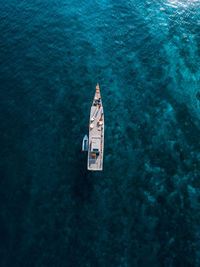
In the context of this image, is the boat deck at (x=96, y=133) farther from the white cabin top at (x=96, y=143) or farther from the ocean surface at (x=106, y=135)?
the ocean surface at (x=106, y=135)

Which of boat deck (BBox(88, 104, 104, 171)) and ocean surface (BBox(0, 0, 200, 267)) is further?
boat deck (BBox(88, 104, 104, 171))

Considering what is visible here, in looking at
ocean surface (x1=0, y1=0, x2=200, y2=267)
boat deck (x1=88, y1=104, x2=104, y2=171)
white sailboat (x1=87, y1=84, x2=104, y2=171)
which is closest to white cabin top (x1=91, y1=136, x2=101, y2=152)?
white sailboat (x1=87, y1=84, x2=104, y2=171)

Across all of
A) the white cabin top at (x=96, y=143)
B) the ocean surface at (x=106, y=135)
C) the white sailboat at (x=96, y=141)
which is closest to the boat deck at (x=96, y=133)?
the white sailboat at (x=96, y=141)

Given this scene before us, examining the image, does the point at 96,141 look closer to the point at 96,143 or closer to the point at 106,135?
the point at 96,143

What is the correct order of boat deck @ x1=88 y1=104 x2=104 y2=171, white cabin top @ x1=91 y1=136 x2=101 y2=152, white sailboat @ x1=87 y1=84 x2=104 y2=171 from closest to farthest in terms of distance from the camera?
1. boat deck @ x1=88 y1=104 x2=104 y2=171
2. white sailboat @ x1=87 y1=84 x2=104 y2=171
3. white cabin top @ x1=91 y1=136 x2=101 y2=152

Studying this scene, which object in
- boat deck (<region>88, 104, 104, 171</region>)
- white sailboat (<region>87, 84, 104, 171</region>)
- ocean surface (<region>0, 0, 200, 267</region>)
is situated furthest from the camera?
white sailboat (<region>87, 84, 104, 171</region>)

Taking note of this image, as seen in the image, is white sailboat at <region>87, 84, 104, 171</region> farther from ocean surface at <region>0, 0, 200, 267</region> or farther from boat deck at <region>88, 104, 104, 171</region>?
ocean surface at <region>0, 0, 200, 267</region>

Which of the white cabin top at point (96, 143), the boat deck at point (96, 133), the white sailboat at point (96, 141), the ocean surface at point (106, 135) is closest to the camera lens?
the ocean surface at point (106, 135)

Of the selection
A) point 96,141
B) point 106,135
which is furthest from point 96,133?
point 106,135
